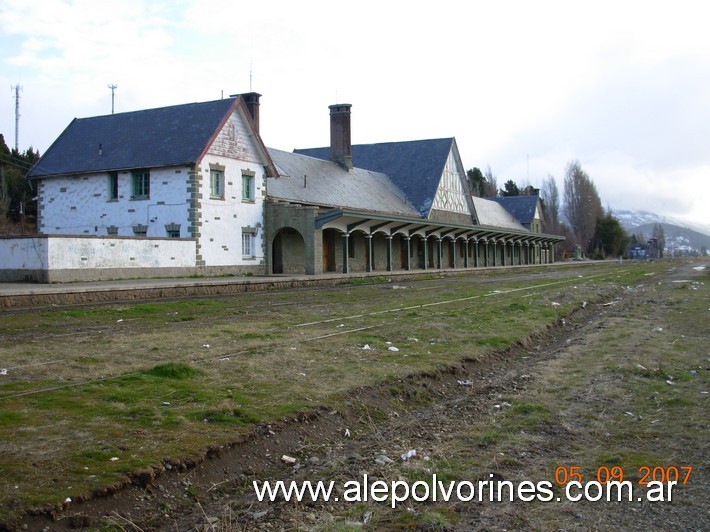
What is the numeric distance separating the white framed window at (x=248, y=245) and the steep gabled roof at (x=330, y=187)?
2867mm

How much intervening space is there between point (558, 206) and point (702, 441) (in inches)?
4250

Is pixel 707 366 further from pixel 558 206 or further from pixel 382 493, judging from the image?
pixel 558 206

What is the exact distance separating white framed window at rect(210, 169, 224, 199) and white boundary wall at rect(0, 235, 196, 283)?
390cm

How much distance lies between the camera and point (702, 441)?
573 centimetres

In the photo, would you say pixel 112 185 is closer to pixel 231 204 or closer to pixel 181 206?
pixel 181 206

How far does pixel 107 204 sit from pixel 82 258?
764 centimetres

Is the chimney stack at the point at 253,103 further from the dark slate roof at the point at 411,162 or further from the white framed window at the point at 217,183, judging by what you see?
the dark slate roof at the point at 411,162

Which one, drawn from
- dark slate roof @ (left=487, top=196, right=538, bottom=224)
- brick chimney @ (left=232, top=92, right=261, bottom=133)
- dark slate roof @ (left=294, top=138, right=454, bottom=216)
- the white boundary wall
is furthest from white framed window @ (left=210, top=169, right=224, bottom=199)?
dark slate roof @ (left=487, top=196, right=538, bottom=224)

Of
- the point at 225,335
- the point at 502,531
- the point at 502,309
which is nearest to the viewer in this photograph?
the point at 502,531

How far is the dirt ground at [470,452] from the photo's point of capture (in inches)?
168

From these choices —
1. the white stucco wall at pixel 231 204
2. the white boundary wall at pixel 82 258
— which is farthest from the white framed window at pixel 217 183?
the white boundary wall at pixel 82 258

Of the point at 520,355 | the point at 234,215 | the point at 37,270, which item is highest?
the point at 234,215

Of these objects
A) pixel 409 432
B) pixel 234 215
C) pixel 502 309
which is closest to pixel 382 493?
pixel 409 432

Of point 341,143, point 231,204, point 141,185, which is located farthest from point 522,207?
point 141,185
